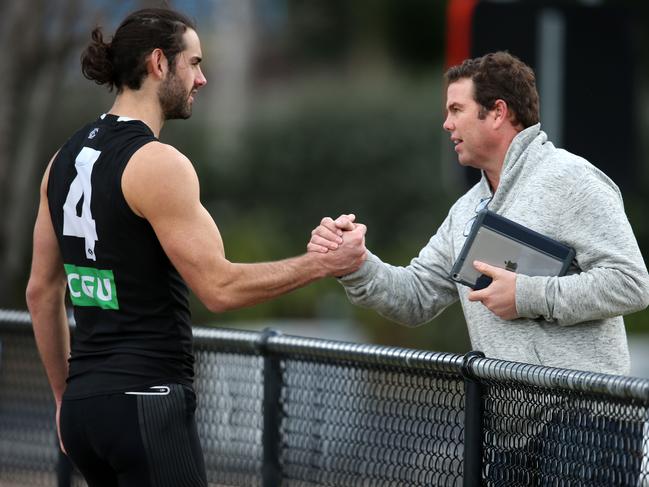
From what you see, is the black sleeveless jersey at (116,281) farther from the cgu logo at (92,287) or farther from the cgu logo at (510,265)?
the cgu logo at (510,265)

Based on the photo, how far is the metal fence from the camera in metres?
3.62

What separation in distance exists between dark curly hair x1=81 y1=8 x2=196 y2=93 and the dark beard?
51 mm

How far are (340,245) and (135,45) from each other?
940 millimetres

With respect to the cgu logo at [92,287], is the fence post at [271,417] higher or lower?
lower

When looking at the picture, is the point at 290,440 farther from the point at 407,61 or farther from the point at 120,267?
the point at 407,61

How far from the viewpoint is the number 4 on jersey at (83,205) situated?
401 cm

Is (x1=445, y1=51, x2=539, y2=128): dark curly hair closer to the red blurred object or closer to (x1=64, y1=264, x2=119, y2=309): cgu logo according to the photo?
(x1=64, y1=264, x2=119, y2=309): cgu logo

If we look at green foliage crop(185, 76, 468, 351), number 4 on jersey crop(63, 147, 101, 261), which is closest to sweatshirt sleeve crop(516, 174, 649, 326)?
number 4 on jersey crop(63, 147, 101, 261)

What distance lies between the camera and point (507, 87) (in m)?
4.38

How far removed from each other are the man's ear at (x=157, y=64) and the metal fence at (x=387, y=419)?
3.74 feet

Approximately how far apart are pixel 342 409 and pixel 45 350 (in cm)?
105

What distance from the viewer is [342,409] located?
15.3ft

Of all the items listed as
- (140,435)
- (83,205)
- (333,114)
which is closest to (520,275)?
(140,435)

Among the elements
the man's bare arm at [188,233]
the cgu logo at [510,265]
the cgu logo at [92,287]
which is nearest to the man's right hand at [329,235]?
the man's bare arm at [188,233]
